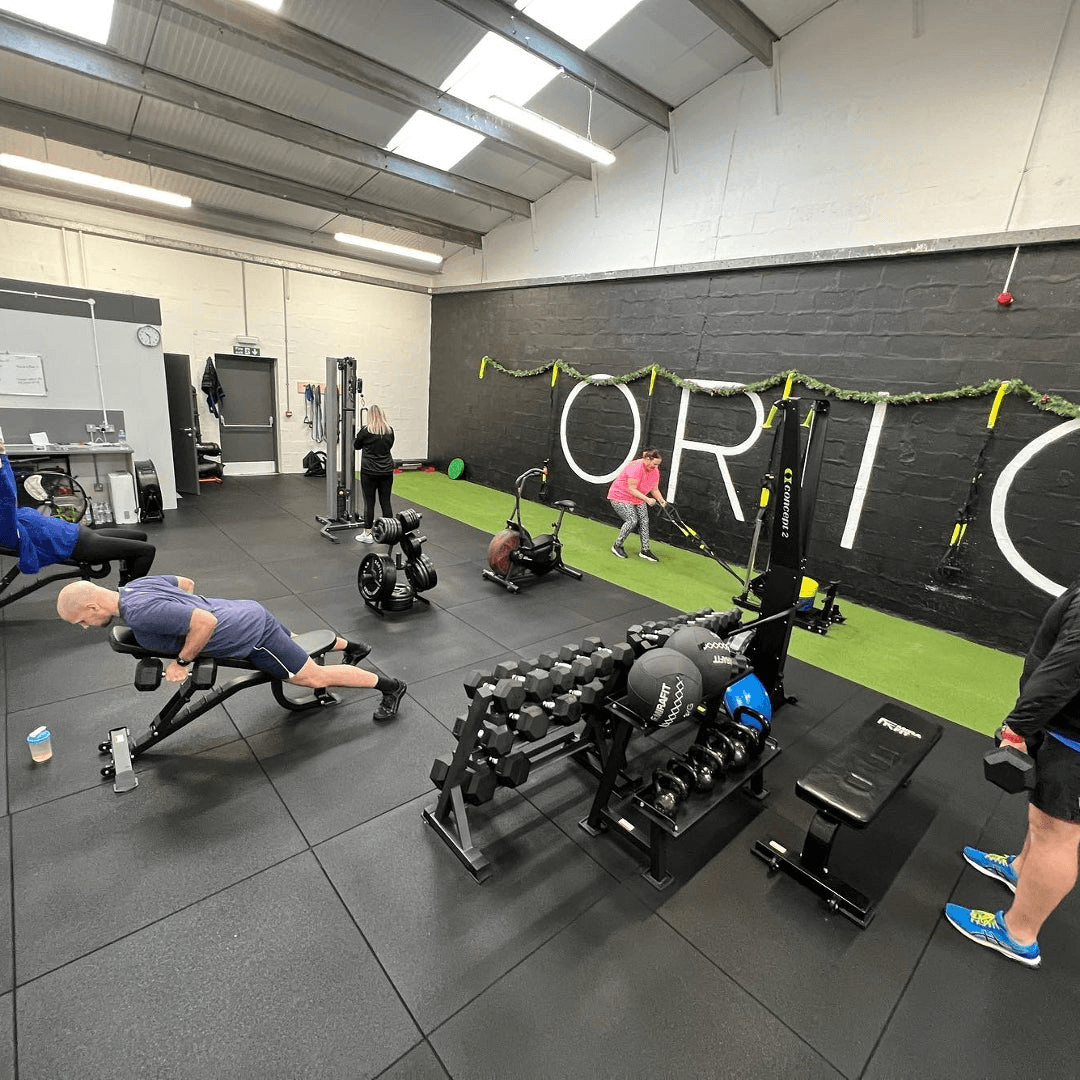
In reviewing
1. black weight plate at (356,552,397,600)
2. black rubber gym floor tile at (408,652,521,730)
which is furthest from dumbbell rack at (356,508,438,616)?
black rubber gym floor tile at (408,652,521,730)

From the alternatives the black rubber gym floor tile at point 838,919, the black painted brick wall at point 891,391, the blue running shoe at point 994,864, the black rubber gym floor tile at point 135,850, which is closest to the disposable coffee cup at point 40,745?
the black rubber gym floor tile at point 135,850

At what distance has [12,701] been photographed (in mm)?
2926

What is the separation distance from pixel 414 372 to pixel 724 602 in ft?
27.5

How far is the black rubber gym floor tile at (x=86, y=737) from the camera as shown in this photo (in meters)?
2.38

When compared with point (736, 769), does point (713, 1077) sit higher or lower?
lower

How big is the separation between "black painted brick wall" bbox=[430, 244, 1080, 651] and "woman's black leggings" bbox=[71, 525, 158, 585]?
404 centimetres

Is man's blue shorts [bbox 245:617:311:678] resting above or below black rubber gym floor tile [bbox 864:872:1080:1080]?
above

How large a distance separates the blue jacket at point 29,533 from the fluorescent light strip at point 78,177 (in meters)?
4.68

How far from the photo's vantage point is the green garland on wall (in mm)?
4320

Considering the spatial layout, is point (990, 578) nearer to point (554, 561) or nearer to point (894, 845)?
point (894, 845)

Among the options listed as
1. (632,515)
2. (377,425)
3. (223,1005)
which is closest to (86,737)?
(223,1005)

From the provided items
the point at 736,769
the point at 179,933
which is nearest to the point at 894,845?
the point at 736,769

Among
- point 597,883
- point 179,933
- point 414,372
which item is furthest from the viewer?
point 414,372

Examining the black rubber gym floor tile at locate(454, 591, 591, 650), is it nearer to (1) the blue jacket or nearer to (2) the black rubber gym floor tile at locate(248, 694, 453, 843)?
(2) the black rubber gym floor tile at locate(248, 694, 453, 843)
